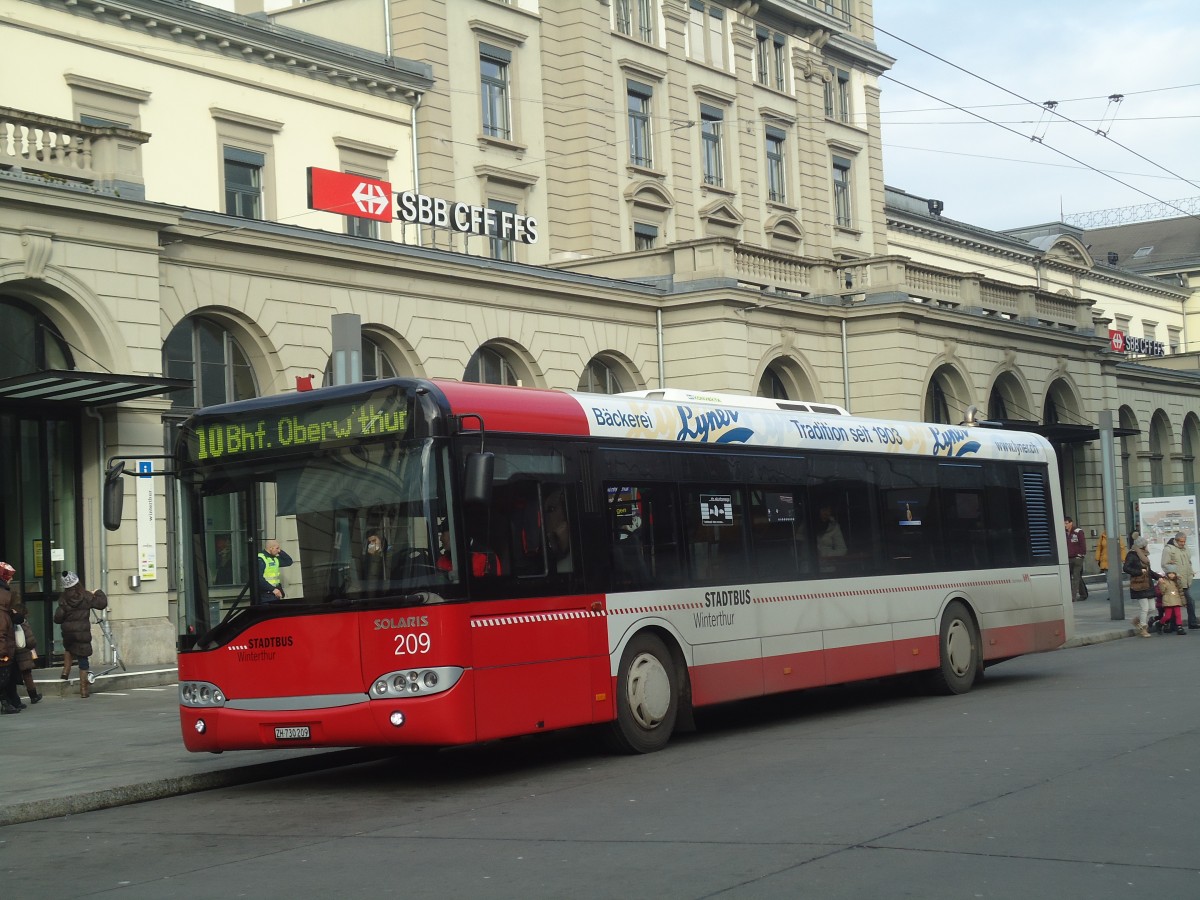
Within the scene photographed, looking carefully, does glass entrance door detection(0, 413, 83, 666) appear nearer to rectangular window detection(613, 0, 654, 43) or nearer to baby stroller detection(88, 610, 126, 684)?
baby stroller detection(88, 610, 126, 684)

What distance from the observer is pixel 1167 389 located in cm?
5769

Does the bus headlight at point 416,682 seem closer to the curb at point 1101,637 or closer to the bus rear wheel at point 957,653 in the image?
the bus rear wheel at point 957,653

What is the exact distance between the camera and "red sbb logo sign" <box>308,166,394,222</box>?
97.7ft

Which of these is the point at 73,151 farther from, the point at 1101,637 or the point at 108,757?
the point at 1101,637

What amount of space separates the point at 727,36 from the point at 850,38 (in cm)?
721

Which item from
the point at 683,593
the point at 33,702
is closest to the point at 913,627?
the point at 683,593

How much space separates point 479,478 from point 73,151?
551 inches

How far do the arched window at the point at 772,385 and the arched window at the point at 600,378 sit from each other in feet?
13.6

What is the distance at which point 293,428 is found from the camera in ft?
40.1

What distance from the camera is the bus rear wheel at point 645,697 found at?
43.9 ft

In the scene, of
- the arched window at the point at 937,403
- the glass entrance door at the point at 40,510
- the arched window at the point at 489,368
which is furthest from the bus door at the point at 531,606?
the arched window at the point at 937,403

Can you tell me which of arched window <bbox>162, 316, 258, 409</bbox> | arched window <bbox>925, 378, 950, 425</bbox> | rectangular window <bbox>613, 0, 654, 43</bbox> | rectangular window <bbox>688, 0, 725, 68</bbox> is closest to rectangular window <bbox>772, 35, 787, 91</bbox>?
rectangular window <bbox>688, 0, 725, 68</bbox>

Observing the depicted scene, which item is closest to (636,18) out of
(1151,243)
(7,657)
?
(7,657)

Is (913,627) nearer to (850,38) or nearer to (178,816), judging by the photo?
(178,816)
